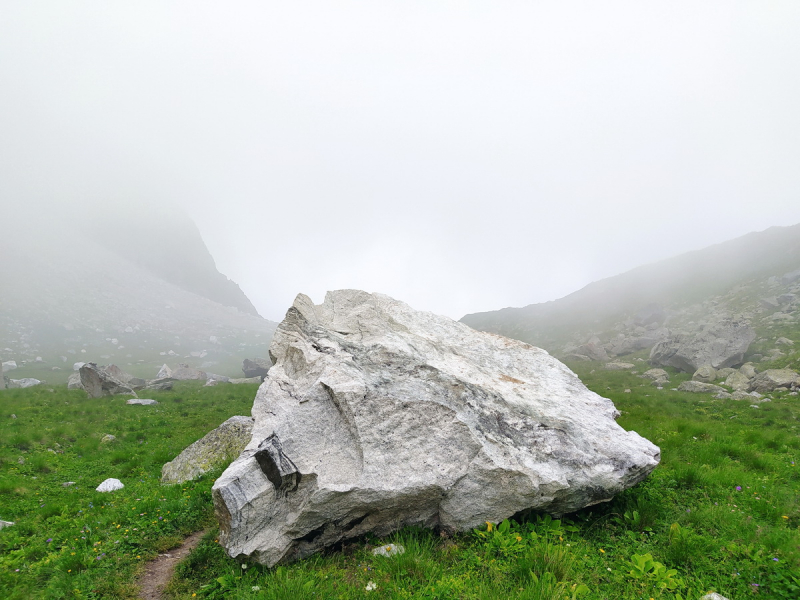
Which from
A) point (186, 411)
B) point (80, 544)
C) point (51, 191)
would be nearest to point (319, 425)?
point (80, 544)

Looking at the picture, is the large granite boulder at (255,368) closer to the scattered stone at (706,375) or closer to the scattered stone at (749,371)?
the scattered stone at (706,375)

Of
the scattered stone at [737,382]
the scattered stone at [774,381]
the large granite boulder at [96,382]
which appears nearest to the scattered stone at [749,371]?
the scattered stone at [737,382]

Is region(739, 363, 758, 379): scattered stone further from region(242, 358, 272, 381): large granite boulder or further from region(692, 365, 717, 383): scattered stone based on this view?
region(242, 358, 272, 381): large granite boulder

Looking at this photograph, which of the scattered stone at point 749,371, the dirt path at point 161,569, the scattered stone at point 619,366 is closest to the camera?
the dirt path at point 161,569

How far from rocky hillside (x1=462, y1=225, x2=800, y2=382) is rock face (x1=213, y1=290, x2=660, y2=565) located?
37029mm

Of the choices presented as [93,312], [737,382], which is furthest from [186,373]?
[93,312]

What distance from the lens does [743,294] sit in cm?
6825

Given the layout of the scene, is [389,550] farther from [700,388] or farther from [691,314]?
[691,314]

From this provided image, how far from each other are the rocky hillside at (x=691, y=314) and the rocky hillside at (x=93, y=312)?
3002 inches

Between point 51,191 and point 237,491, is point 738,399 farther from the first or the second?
point 51,191

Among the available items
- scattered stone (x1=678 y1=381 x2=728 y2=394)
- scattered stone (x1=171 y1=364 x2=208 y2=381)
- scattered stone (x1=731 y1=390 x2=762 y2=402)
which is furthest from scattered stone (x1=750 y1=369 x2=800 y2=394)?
scattered stone (x1=171 y1=364 x2=208 y2=381)

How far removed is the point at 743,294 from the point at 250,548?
296 ft

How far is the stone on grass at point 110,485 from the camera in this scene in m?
11.7

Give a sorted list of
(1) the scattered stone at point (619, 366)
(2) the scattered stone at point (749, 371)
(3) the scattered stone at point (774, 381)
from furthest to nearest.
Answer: (1) the scattered stone at point (619, 366) < (2) the scattered stone at point (749, 371) < (3) the scattered stone at point (774, 381)
